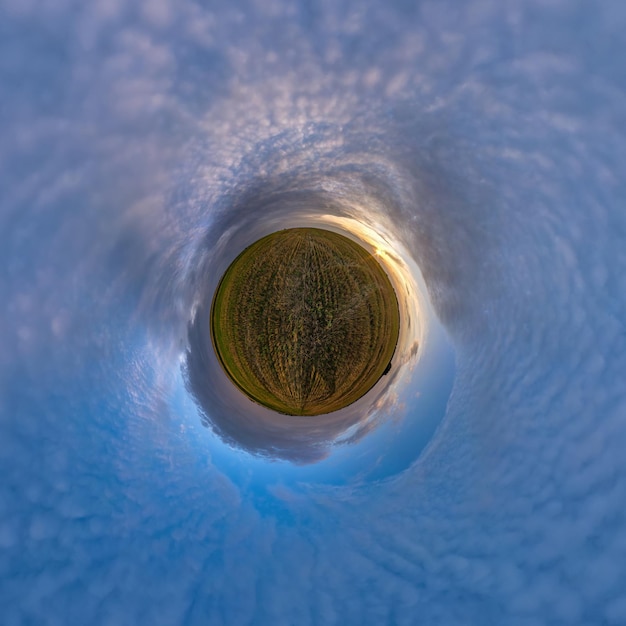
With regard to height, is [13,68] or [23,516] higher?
[13,68]

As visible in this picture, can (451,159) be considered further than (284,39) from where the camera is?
Yes

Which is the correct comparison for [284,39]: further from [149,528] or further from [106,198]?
[149,528]

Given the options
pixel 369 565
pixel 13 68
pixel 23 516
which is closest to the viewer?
pixel 13 68

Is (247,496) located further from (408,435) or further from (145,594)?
(408,435)

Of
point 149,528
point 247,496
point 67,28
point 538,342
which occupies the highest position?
point 67,28

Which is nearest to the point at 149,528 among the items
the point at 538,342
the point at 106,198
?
the point at 106,198

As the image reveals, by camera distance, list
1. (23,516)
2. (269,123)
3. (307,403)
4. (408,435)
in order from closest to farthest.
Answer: (23,516), (269,123), (408,435), (307,403)

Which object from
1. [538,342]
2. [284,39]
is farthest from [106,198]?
[538,342]
